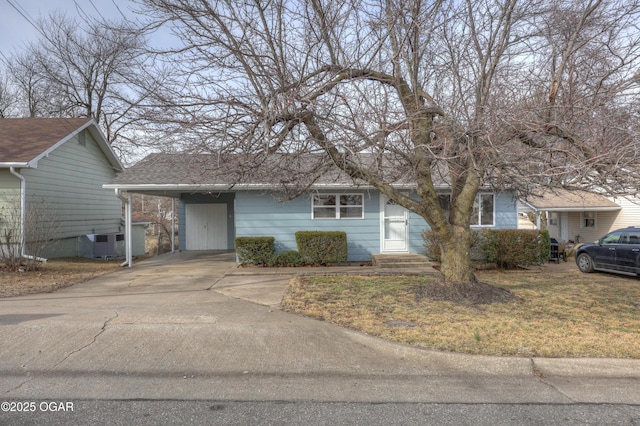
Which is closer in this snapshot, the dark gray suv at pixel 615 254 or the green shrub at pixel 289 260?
the dark gray suv at pixel 615 254

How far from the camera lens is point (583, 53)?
7.96m

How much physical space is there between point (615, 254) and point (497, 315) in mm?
7893

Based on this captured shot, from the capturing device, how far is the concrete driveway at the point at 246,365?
4160mm

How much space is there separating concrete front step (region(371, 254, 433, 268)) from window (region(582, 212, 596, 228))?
17324 mm

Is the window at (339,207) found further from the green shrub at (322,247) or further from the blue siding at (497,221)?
the blue siding at (497,221)

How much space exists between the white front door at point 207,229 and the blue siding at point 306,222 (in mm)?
4971

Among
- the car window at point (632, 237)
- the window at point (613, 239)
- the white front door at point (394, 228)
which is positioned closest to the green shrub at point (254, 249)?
the white front door at point (394, 228)

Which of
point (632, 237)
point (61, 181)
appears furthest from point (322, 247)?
point (61, 181)

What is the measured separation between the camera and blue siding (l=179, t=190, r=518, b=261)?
13375 millimetres

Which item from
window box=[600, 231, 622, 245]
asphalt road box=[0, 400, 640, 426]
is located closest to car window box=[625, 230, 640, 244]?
window box=[600, 231, 622, 245]

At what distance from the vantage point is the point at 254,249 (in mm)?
12617

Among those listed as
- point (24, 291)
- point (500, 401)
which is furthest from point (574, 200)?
point (24, 291)

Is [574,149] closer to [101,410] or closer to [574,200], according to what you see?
[101,410]

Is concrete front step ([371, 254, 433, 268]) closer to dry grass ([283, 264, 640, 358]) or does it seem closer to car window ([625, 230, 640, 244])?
dry grass ([283, 264, 640, 358])
